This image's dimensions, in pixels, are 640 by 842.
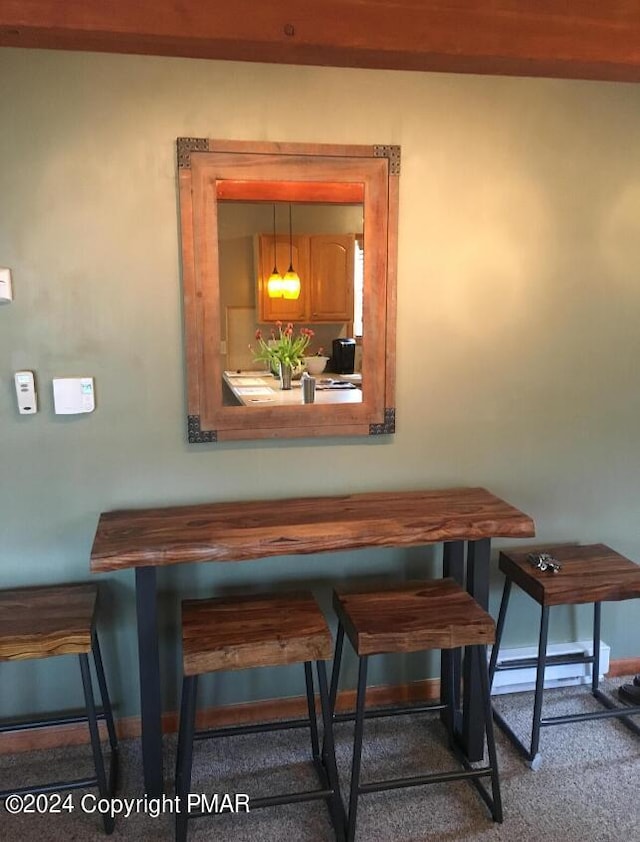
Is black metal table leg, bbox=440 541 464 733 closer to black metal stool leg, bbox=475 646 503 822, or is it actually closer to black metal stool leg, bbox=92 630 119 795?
black metal stool leg, bbox=475 646 503 822

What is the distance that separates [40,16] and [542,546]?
2.28 meters

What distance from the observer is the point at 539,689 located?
2234mm

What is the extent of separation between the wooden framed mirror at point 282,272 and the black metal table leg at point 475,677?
0.60 m

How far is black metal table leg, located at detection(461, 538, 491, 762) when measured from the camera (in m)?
2.17

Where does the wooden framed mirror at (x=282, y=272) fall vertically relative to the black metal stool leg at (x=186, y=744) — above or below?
above

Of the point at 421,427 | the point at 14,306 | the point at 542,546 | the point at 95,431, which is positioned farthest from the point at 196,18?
the point at 542,546

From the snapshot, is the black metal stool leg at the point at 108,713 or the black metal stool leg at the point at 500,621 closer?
the black metal stool leg at the point at 108,713

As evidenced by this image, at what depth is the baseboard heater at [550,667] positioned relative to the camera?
2.61 m

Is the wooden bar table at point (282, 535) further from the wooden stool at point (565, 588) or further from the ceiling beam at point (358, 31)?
the ceiling beam at point (358, 31)

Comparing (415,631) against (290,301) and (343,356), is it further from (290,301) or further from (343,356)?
(290,301)

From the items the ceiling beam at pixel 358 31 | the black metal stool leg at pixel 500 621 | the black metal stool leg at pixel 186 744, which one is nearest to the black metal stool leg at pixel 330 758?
the black metal stool leg at pixel 186 744

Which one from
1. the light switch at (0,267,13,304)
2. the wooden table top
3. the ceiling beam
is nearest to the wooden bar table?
the wooden table top

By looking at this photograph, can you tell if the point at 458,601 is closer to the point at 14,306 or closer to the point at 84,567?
the point at 84,567

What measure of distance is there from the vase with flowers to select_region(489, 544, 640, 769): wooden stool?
103cm
